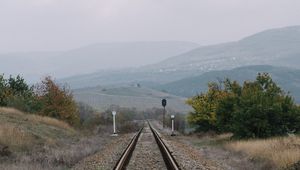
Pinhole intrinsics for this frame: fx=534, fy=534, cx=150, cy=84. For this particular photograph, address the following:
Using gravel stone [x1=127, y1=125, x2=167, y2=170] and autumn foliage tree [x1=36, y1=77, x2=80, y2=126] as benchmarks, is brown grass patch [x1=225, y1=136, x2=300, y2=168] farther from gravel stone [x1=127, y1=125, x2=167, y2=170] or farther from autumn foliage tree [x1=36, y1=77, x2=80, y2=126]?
autumn foliage tree [x1=36, y1=77, x2=80, y2=126]

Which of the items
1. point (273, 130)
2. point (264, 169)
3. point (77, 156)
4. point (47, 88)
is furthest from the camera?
point (47, 88)

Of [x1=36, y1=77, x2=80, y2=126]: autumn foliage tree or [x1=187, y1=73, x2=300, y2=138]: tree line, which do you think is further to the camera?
[x1=36, y1=77, x2=80, y2=126]: autumn foliage tree

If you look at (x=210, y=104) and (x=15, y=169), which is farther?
(x=210, y=104)

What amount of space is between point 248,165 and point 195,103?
1335 inches

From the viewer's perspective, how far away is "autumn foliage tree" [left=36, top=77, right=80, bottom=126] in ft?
204

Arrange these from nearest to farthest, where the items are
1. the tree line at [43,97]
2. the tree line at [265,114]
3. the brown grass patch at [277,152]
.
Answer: the brown grass patch at [277,152] < the tree line at [265,114] < the tree line at [43,97]

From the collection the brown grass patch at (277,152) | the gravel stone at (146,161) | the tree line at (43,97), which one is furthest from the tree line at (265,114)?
the tree line at (43,97)

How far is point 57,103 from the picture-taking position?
206 ft

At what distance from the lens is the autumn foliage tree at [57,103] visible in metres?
62.1

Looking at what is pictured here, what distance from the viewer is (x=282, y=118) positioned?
33.1 metres

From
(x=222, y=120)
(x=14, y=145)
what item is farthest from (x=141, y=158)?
(x=222, y=120)

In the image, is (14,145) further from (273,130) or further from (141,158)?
A: (273,130)

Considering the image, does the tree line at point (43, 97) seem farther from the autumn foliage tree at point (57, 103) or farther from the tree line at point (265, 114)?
the tree line at point (265, 114)

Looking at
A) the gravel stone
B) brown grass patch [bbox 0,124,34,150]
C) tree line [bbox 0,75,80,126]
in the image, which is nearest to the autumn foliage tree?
tree line [bbox 0,75,80,126]
